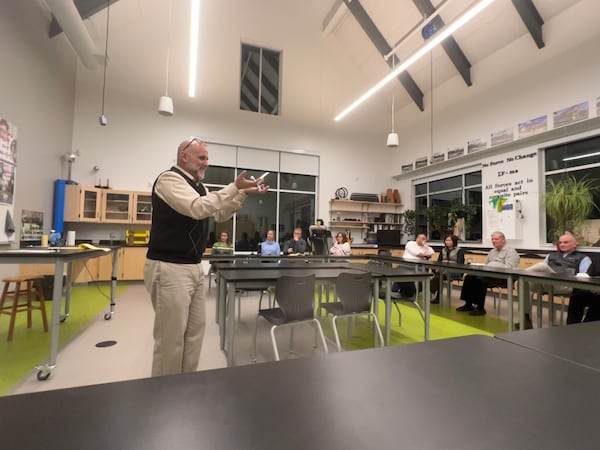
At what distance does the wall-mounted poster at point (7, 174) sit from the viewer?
Answer: 378 centimetres

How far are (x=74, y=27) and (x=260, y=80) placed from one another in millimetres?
3727

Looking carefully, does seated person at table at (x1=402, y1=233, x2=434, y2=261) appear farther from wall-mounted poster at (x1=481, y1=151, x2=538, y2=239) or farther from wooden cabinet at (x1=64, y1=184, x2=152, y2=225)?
wooden cabinet at (x1=64, y1=184, x2=152, y2=225)

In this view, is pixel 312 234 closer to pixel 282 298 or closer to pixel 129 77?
pixel 282 298

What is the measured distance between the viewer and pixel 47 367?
2172 mm

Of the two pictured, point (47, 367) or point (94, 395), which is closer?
point (94, 395)

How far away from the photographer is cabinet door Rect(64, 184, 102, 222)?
18.8ft

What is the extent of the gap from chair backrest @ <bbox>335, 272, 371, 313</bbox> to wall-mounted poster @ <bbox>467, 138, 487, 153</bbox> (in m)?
5.00

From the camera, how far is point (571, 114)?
4715 mm

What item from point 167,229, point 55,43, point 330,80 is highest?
point 330,80

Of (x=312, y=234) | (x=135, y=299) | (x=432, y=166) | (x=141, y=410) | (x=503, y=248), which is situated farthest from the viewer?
(x=432, y=166)

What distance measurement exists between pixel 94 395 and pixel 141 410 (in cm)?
11

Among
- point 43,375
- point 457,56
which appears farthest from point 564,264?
point 43,375

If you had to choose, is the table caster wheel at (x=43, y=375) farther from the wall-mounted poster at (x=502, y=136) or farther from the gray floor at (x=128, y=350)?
the wall-mounted poster at (x=502, y=136)

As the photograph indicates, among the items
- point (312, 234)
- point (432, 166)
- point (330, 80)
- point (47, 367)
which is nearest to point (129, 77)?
point (330, 80)
